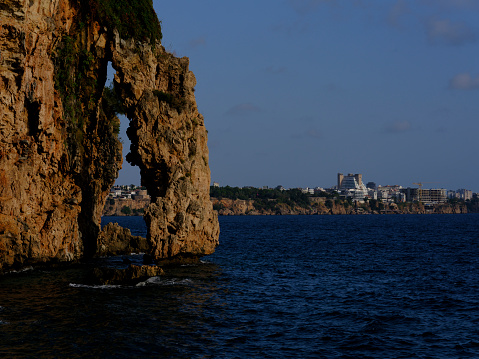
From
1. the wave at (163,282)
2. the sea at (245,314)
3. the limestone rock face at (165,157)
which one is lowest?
the sea at (245,314)

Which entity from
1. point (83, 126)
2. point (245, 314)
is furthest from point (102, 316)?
point (83, 126)

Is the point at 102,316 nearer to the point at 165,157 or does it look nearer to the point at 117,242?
the point at 165,157

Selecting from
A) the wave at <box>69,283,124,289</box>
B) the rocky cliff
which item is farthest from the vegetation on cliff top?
the wave at <box>69,283,124,289</box>

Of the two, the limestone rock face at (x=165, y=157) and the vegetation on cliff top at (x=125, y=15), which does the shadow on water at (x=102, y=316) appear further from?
the vegetation on cliff top at (x=125, y=15)

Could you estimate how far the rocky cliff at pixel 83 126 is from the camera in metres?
37.0

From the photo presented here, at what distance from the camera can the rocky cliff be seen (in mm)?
37000

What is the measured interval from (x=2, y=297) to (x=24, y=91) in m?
15.7

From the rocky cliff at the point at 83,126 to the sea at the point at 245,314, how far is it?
3.19m

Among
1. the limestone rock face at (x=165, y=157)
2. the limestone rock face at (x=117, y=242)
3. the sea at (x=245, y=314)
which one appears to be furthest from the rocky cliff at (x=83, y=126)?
the sea at (x=245, y=314)

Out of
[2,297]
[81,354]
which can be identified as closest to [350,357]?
[81,354]

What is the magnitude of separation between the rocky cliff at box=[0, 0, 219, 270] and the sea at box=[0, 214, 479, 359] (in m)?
3.19

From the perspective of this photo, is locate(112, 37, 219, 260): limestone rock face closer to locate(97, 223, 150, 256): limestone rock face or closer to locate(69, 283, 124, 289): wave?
locate(69, 283, 124, 289): wave

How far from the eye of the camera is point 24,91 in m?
37.9

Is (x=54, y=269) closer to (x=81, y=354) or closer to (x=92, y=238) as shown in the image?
(x=92, y=238)
